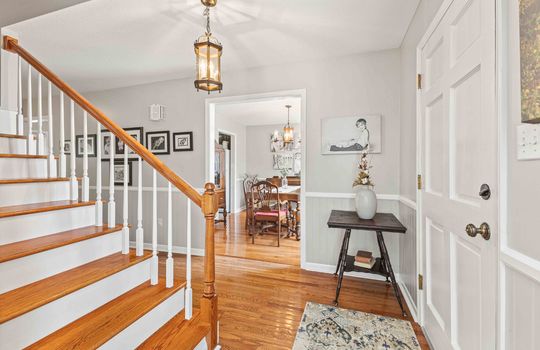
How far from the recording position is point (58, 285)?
132cm

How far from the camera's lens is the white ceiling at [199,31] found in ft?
6.57

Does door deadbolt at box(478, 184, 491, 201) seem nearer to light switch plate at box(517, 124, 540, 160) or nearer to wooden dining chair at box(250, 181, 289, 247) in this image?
light switch plate at box(517, 124, 540, 160)

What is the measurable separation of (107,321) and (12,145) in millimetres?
1828

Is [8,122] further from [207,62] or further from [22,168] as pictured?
[207,62]

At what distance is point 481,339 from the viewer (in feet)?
3.43

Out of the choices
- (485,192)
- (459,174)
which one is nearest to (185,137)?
(459,174)

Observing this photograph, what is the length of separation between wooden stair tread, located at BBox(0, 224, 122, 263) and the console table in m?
1.85

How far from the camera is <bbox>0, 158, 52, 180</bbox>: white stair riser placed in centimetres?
183

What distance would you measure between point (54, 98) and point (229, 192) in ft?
13.0

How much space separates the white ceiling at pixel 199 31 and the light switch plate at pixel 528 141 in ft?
5.49

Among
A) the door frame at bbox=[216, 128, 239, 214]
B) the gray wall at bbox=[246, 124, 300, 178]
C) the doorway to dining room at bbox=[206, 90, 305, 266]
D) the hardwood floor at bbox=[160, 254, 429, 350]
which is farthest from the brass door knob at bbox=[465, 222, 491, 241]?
the gray wall at bbox=[246, 124, 300, 178]

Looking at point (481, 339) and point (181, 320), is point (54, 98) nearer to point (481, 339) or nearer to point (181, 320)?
point (181, 320)

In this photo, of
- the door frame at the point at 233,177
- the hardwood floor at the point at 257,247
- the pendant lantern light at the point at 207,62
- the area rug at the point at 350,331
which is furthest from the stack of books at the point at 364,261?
the door frame at the point at 233,177

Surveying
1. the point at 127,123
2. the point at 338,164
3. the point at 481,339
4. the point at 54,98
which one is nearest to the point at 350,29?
the point at 338,164
